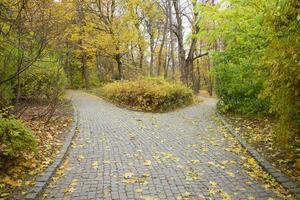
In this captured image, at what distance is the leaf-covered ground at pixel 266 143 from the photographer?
18.9 ft

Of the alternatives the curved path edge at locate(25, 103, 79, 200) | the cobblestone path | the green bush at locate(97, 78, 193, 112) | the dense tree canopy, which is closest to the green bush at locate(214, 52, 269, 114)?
the dense tree canopy

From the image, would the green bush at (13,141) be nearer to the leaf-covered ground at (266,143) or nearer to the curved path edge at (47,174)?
the curved path edge at (47,174)

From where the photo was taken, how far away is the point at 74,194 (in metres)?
4.73

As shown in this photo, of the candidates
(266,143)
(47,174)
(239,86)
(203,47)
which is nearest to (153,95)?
(203,47)

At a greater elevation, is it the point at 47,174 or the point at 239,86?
the point at 239,86

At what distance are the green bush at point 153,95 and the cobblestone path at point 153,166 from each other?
178 inches

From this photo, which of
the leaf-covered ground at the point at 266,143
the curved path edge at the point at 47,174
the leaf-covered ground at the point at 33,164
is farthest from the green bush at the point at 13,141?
the leaf-covered ground at the point at 266,143

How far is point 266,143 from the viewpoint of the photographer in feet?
25.2

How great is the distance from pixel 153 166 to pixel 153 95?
9154mm

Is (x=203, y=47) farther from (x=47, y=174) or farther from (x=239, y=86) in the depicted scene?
(x=47, y=174)

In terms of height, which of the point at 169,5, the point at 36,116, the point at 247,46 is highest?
the point at 169,5

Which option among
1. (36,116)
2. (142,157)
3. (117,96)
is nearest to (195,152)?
(142,157)

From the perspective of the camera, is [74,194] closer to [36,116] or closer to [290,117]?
[290,117]

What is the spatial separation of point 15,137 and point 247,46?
7944 millimetres
